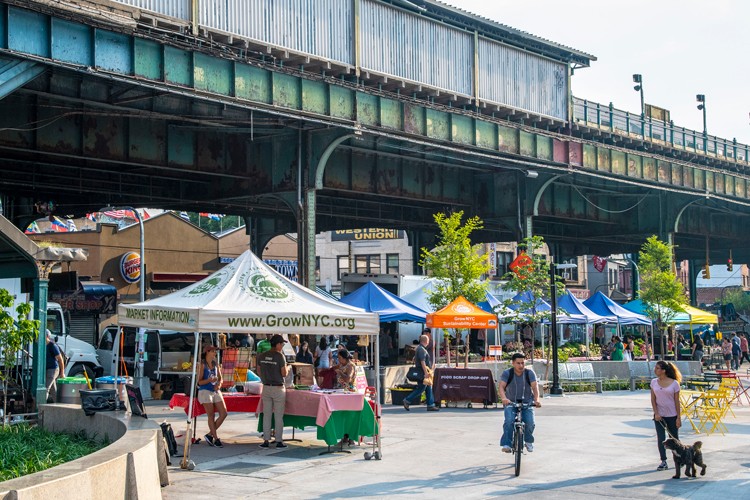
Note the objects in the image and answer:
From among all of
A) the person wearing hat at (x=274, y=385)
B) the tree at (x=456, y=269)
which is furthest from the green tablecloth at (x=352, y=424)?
the tree at (x=456, y=269)

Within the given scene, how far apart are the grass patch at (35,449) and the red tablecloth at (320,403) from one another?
355 centimetres

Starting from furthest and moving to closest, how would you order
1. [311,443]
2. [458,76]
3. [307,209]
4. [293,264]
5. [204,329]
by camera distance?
[293,264] → [458,76] → [307,209] → [311,443] → [204,329]

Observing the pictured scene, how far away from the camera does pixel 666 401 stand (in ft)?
43.7

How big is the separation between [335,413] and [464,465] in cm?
235

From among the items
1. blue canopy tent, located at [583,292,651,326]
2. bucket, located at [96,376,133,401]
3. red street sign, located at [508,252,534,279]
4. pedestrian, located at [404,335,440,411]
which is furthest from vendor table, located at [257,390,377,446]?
blue canopy tent, located at [583,292,651,326]

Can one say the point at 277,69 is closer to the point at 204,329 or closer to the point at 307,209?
the point at 307,209

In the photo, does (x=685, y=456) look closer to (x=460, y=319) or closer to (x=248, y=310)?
(x=248, y=310)

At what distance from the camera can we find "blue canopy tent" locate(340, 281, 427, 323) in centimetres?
2995

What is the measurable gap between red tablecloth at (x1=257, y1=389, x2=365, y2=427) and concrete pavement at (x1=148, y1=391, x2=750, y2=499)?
2.04ft

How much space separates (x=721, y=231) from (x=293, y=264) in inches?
1062

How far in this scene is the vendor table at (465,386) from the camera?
2320 cm

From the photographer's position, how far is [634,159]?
4194 centimetres

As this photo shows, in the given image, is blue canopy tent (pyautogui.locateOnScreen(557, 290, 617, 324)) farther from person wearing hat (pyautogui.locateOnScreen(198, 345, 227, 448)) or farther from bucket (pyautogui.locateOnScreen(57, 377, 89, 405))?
person wearing hat (pyautogui.locateOnScreen(198, 345, 227, 448))

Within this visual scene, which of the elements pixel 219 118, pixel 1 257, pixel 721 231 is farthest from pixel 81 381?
pixel 721 231
